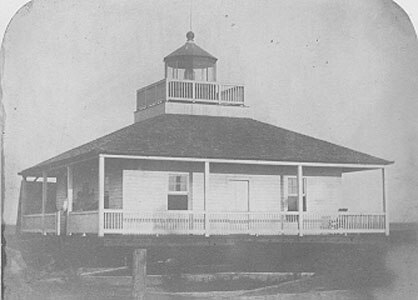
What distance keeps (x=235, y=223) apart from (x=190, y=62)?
342cm

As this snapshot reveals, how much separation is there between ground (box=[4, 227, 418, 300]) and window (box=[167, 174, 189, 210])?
1168 millimetres

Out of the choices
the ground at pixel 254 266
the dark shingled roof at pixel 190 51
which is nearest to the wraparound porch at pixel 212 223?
the ground at pixel 254 266

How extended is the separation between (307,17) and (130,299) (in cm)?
625

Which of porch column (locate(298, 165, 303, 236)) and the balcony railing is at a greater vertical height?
the balcony railing

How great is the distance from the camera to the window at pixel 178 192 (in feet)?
65.0

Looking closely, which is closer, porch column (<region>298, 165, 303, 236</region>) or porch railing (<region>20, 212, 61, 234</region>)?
porch railing (<region>20, 212, 61, 234</region>)

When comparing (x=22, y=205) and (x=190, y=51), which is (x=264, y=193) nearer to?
(x=190, y=51)

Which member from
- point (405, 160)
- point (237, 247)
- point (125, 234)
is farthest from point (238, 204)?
point (405, 160)

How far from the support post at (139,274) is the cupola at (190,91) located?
265 cm

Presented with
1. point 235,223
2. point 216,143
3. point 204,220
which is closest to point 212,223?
point 204,220

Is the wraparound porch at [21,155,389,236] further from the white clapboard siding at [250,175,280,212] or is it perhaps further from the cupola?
the cupola

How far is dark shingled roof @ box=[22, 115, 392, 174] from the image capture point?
18.2m

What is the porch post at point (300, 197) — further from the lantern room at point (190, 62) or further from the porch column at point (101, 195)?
the porch column at point (101, 195)

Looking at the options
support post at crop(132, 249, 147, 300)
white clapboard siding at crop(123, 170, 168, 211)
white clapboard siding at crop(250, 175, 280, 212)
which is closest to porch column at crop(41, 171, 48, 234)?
white clapboard siding at crop(123, 170, 168, 211)
